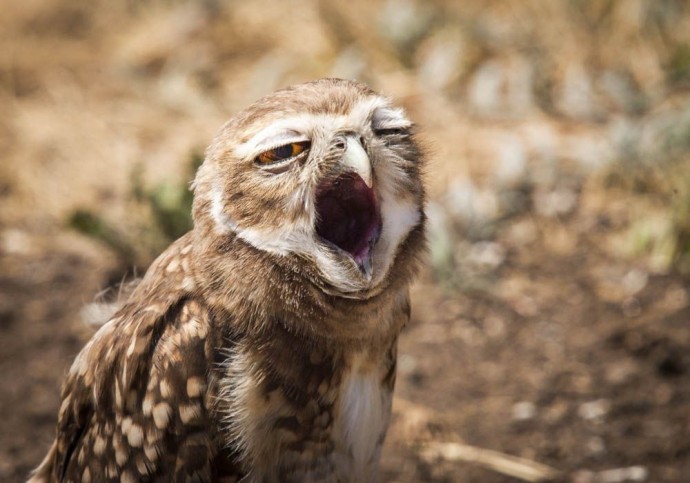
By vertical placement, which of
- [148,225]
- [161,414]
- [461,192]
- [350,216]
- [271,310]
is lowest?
[161,414]

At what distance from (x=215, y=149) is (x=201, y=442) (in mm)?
892

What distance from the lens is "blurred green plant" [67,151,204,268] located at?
15.6 feet

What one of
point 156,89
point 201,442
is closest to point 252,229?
point 201,442

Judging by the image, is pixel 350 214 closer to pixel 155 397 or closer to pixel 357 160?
pixel 357 160

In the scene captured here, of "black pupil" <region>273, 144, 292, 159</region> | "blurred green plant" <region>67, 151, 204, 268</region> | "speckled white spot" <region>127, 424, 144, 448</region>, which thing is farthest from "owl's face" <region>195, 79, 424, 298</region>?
"blurred green plant" <region>67, 151, 204, 268</region>

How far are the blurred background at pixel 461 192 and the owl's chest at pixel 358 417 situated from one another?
75 cm

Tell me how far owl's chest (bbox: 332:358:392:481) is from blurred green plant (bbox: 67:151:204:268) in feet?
6.51

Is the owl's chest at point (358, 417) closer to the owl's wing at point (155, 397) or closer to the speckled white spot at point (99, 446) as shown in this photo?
the owl's wing at point (155, 397)

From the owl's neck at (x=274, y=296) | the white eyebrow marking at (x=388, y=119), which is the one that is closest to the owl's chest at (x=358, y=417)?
the owl's neck at (x=274, y=296)

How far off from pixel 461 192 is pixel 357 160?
3091mm

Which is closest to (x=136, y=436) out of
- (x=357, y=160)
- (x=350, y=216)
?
(x=350, y=216)

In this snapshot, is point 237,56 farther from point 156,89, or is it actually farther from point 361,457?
point 361,457

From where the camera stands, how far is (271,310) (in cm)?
265

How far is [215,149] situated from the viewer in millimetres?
2676
